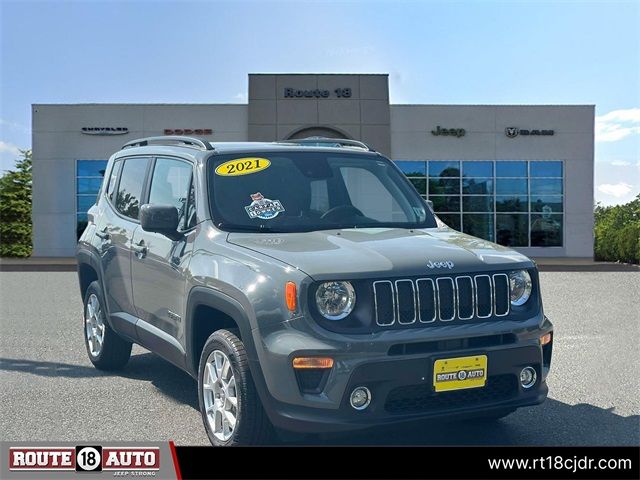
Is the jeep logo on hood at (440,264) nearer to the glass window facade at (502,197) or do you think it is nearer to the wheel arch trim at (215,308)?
the wheel arch trim at (215,308)

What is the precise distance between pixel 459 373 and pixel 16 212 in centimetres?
3280

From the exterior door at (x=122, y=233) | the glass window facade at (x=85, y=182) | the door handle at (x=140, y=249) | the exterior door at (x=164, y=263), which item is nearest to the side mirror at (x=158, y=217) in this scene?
the exterior door at (x=164, y=263)

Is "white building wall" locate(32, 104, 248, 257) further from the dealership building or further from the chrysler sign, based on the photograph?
the chrysler sign

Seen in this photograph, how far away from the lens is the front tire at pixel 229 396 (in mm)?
4172

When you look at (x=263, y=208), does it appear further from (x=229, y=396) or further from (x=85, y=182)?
(x=85, y=182)

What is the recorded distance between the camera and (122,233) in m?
6.21

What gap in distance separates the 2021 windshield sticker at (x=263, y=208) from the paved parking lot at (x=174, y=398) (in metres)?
1.52

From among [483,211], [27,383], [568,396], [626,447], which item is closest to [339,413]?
[626,447]

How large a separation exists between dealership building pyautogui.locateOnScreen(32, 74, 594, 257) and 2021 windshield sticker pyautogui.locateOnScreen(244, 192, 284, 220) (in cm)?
2536

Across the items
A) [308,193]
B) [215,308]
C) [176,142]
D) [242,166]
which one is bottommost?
[215,308]

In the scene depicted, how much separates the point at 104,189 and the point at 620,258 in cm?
2449

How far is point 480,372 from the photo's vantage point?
415 cm

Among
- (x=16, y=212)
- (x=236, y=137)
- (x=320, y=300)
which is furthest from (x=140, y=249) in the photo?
(x=16, y=212)

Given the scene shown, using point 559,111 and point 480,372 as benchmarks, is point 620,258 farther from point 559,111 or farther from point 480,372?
point 480,372
